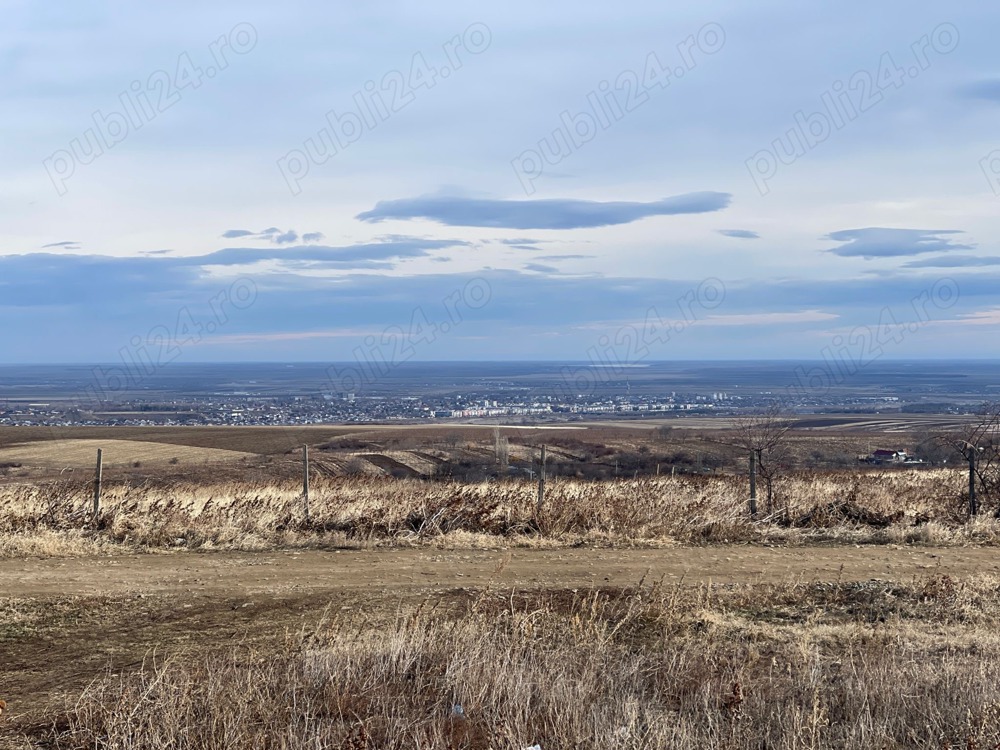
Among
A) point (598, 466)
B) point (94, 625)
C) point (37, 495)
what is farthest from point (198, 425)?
point (94, 625)

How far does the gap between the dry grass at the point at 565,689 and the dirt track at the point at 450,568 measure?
8.02 ft

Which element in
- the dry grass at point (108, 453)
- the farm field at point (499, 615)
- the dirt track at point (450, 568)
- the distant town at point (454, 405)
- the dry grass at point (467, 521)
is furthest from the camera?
the distant town at point (454, 405)

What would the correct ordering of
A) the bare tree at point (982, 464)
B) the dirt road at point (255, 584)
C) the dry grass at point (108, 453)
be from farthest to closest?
1. the dry grass at point (108, 453)
2. the bare tree at point (982, 464)
3. the dirt road at point (255, 584)

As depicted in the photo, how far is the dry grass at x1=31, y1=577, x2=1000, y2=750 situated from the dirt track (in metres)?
2.44

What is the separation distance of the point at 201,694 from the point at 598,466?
24678 mm

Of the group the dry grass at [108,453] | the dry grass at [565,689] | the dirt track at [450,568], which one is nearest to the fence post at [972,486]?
the dirt track at [450,568]

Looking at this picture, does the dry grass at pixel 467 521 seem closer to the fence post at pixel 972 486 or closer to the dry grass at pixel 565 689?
the fence post at pixel 972 486

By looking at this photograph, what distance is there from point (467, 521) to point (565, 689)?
8.75 meters

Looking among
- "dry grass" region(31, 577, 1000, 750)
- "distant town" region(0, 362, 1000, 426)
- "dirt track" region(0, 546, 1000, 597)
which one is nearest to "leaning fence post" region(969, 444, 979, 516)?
"dirt track" region(0, 546, 1000, 597)

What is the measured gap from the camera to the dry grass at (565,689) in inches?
231

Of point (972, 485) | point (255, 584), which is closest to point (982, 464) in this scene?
point (972, 485)

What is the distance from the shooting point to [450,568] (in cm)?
1241

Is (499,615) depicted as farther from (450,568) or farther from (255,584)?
(255,584)

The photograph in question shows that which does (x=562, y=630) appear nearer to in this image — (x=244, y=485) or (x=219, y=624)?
(x=219, y=624)
